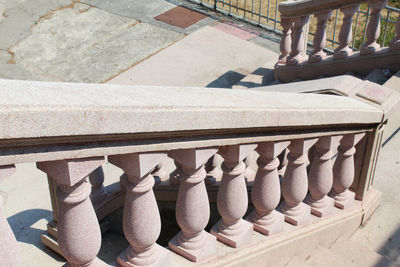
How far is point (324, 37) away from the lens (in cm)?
602

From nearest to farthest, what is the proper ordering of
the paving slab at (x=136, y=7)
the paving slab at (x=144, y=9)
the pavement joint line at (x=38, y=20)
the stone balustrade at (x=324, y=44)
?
1. the stone balustrade at (x=324, y=44)
2. the pavement joint line at (x=38, y=20)
3. the paving slab at (x=144, y=9)
4. the paving slab at (x=136, y=7)

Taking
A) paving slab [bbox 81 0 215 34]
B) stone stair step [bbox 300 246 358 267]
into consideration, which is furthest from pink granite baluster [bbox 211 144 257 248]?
paving slab [bbox 81 0 215 34]

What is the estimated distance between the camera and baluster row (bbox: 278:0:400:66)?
550 cm

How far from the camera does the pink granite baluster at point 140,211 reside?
2045 millimetres

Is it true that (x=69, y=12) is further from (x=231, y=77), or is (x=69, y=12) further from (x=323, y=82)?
(x=323, y=82)

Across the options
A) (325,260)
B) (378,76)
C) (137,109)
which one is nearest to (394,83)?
(378,76)

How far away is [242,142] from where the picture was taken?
2.39 meters

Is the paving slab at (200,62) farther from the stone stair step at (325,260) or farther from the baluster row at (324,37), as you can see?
the stone stair step at (325,260)

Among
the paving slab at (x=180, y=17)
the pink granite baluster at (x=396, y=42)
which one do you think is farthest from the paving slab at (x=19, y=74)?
the pink granite baluster at (x=396, y=42)

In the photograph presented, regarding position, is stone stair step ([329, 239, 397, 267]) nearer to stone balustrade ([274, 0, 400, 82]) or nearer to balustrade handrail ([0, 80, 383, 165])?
balustrade handrail ([0, 80, 383, 165])

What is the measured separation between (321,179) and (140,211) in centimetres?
137

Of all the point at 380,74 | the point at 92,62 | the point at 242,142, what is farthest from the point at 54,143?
the point at 92,62

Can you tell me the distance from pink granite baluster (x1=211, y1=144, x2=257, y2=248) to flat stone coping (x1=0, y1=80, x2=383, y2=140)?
A: 21cm

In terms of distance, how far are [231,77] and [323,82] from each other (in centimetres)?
382
